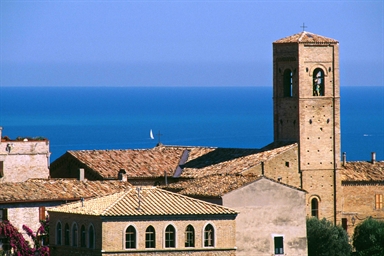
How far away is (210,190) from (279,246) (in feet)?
10.0

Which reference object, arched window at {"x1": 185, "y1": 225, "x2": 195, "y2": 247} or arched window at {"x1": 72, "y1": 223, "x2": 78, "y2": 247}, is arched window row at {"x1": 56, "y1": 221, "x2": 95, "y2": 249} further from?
arched window at {"x1": 185, "y1": 225, "x2": 195, "y2": 247}

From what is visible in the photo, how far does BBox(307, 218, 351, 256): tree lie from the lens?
189 feet

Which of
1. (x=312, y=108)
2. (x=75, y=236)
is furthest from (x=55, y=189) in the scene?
(x=312, y=108)

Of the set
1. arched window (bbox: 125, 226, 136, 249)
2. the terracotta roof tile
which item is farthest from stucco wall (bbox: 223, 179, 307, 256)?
the terracotta roof tile

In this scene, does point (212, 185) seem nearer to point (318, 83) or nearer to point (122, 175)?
point (122, 175)

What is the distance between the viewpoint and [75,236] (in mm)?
48875

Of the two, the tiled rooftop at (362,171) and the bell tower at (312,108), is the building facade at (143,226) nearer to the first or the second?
the bell tower at (312,108)

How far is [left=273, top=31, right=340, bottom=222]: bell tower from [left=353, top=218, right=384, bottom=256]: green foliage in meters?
2.46

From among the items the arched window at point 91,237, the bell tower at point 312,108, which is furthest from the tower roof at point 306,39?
the arched window at point 91,237

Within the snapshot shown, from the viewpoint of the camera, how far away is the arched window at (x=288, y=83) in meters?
66.0

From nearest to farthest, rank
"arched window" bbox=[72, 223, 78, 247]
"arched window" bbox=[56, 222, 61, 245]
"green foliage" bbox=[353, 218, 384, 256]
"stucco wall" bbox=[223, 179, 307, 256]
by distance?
"arched window" bbox=[72, 223, 78, 247] → "arched window" bbox=[56, 222, 61, 245] → "stucco wall" bbox=[223, 179, 307, 256] → "green foliage" bbox=[353, 218, 384, 256]

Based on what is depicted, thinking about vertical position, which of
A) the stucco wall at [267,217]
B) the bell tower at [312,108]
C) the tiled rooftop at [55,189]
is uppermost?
the bell tower at [312,108]

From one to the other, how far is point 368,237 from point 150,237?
14.9 m

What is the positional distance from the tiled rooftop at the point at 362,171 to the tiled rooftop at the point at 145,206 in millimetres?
15459
